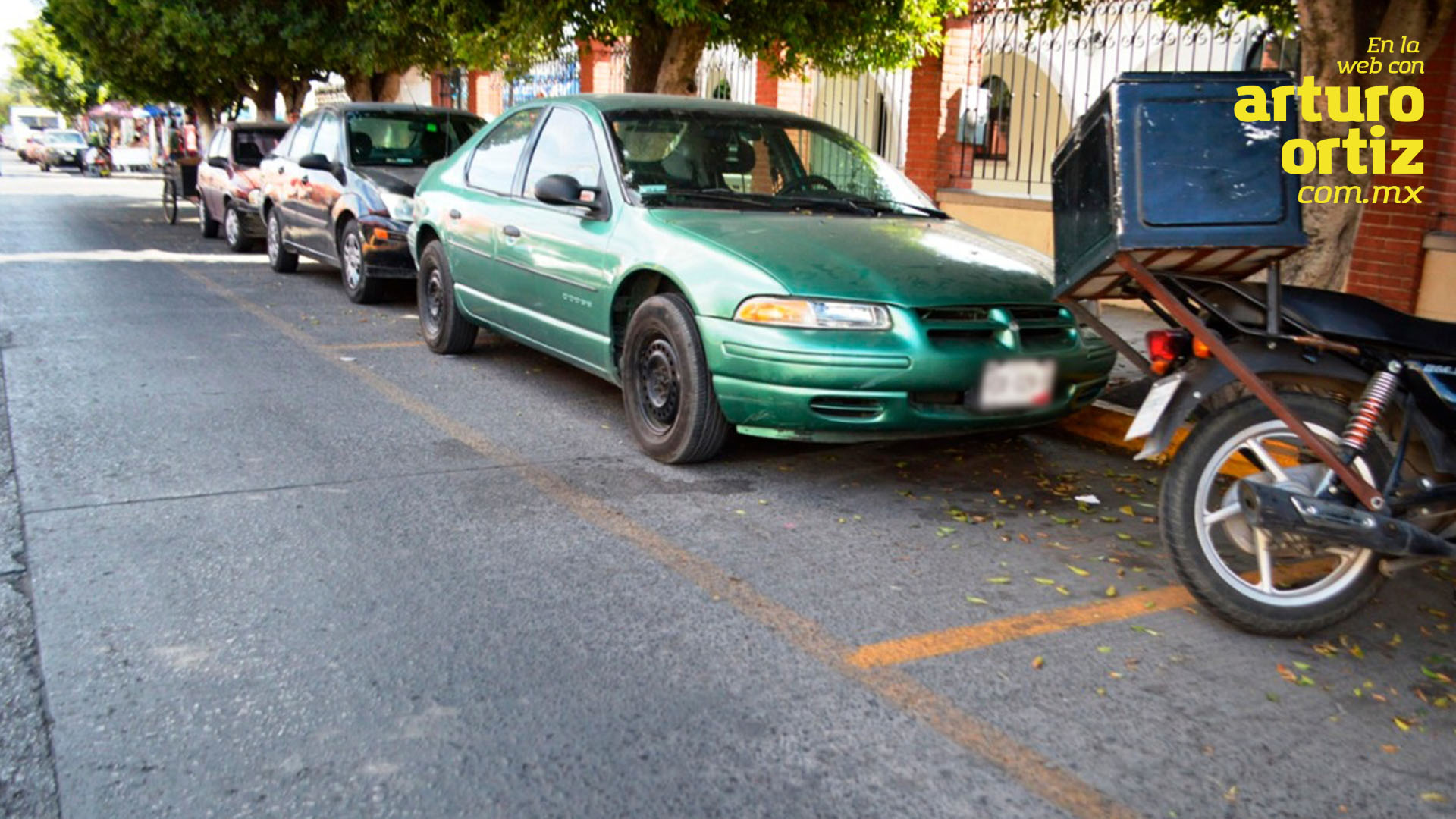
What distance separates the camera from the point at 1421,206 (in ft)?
27.0

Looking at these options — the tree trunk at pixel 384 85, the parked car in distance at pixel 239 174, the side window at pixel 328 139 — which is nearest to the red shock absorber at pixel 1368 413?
the side window at pixel 328 139

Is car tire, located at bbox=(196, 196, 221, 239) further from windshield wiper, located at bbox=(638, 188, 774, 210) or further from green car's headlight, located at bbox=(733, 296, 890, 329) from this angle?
green car's headlight, located at bbox=(733, 296, 890, 329)

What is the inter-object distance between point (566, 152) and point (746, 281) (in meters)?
1.95

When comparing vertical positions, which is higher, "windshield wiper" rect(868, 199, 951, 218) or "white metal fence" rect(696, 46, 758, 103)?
"white metal fence" rect(696, 46, 758, 103)

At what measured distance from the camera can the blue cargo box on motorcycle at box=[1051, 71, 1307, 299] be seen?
3912mm

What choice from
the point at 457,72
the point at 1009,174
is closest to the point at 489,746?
the point at 1009,174

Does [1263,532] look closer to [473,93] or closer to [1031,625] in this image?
[1031,625]

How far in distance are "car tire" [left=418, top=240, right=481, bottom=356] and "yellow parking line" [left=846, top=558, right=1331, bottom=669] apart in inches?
188

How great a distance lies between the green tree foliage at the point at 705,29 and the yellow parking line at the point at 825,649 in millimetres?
5152

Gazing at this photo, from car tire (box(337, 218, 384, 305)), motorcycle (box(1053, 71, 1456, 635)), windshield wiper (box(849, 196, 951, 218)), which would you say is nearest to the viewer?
motorcycle (box(1053, 71, 1456, 635))

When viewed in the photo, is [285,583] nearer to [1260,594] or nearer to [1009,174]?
[1260,594]

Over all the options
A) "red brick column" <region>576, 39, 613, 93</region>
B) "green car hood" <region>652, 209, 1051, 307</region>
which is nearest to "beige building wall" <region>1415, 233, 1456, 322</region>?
"green car hood" <region>652, 209, 1051, 307</region>

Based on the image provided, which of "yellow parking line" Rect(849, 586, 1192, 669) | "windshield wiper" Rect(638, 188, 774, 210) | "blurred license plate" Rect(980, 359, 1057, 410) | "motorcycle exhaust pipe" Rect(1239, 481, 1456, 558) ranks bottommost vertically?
"yellow parking line" Rect(849, 586, 1192, 669)

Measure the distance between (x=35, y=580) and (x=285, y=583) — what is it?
801 mm
